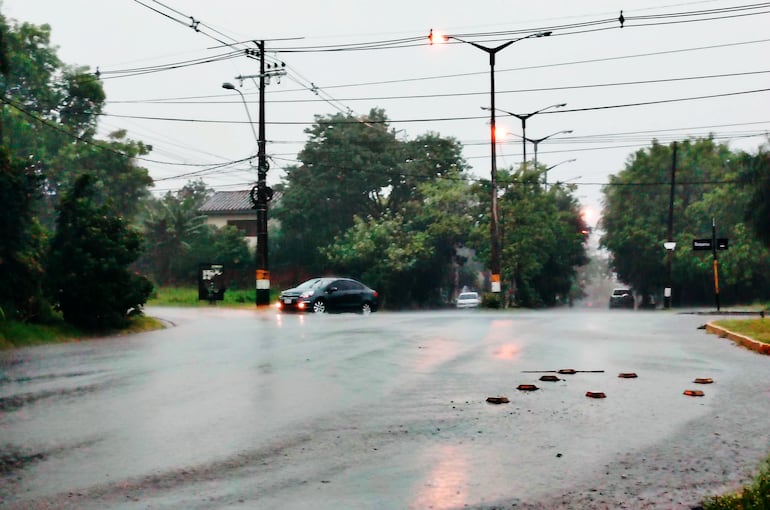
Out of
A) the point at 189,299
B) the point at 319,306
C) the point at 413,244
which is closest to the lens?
the point at 319,306

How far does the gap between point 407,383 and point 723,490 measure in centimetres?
610

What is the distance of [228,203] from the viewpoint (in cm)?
7888

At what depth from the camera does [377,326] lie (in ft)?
76.2

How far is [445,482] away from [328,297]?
27.8 meters

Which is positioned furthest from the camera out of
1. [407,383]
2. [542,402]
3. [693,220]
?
[693,220]

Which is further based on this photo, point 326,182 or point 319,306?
point 326,182

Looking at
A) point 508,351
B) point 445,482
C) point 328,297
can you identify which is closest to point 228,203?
point 328,297

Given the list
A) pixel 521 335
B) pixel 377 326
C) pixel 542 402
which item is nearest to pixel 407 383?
pixel 542 402

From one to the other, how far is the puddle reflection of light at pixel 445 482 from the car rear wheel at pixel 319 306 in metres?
26.0

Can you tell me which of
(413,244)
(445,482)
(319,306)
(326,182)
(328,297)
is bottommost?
(445,482)

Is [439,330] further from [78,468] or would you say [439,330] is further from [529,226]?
[529,226]

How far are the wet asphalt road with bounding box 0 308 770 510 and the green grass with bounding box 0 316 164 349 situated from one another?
7.29ft

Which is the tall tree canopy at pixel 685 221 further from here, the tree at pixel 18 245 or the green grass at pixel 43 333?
the tree at pixel 18 245

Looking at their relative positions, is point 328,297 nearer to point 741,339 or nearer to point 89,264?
point 89,264
